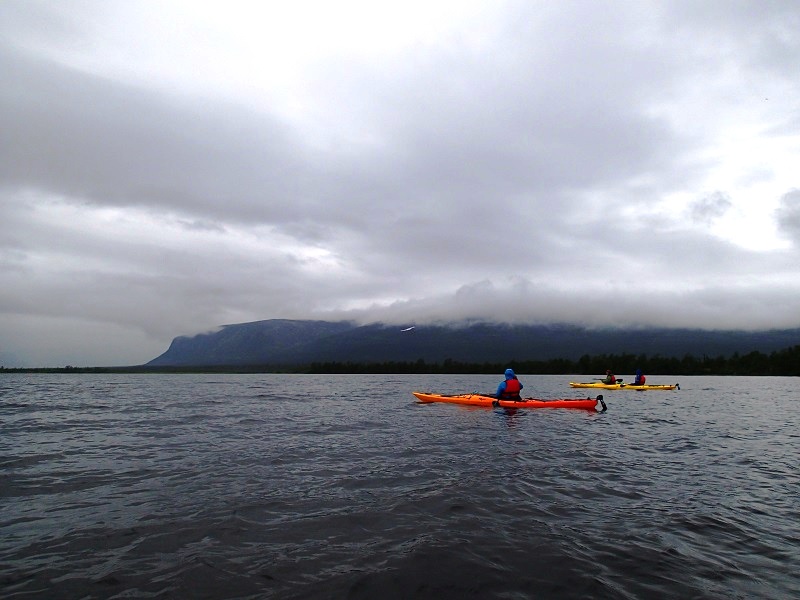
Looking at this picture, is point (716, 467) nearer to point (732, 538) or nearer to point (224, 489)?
point (732, 538)

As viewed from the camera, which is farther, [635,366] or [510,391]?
[635,366]

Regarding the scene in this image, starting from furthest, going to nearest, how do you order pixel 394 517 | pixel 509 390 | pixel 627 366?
pixel 627 366
pixel 509 390
pixel 394 517

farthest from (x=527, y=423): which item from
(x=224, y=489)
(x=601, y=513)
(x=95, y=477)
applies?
(x=95, y=477)

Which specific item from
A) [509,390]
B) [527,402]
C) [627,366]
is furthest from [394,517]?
[627,366]

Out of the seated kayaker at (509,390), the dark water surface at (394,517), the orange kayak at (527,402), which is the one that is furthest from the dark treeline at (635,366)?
the dark water surface at (394,517)

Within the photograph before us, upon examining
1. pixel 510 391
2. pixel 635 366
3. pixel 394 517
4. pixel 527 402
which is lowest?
pixel 394 517

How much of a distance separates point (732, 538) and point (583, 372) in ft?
470

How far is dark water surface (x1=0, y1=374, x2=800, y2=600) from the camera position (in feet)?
22.7

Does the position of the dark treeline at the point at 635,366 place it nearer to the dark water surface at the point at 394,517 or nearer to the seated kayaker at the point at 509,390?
the seated kayaker at the point at 509,390

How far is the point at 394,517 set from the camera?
961 cm

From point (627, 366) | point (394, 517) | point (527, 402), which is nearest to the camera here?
point (394, 517)

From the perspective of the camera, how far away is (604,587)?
679cm

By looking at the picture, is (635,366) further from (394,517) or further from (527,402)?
(394,517)

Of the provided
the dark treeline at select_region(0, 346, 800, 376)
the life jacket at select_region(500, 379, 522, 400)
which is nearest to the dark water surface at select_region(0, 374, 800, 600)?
the life jacket at select_region(500, 379, 522, 400)
